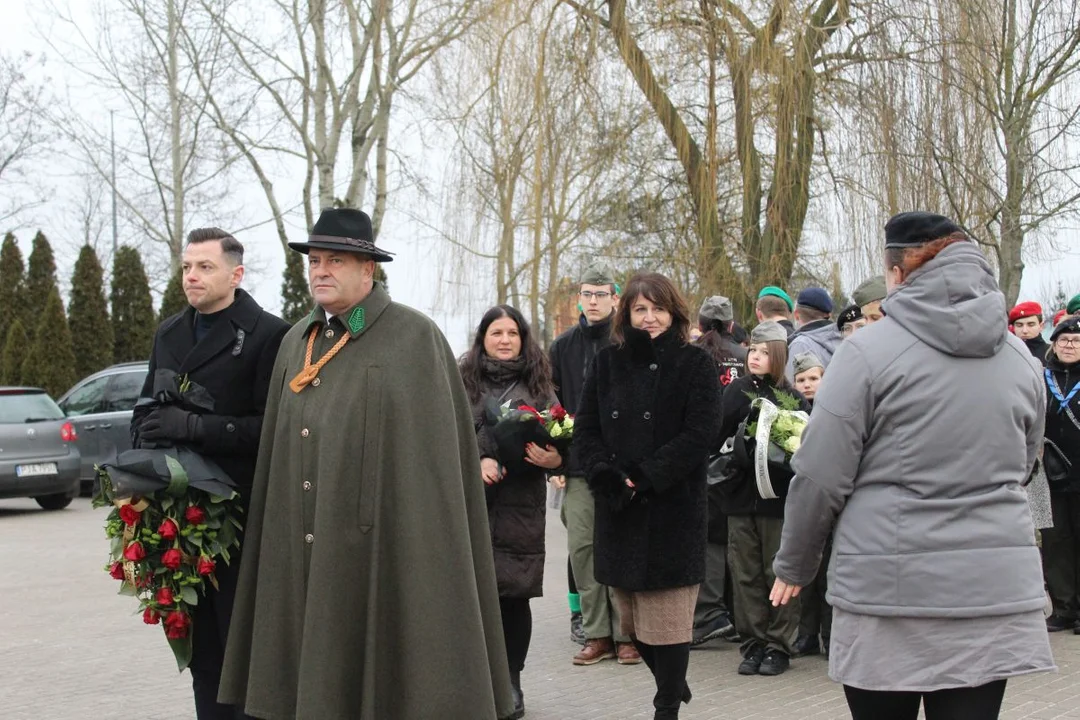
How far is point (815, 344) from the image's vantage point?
8789 mm

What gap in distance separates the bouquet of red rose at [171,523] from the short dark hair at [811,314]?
535cm

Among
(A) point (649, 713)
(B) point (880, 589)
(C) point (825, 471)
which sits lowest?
(A) point (649, 713)

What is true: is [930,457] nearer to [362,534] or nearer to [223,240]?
[362,534]

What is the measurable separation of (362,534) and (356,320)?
75 centimetres

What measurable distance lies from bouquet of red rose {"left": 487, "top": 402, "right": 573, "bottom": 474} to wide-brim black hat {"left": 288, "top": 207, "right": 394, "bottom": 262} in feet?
5.78

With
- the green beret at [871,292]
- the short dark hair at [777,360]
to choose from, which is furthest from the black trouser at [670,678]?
the green beret at [871,292]

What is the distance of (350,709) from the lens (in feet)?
14.9

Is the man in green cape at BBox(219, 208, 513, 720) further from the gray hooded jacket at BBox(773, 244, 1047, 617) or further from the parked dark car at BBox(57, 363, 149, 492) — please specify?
the parked dark car at BBox(57, 363, 149, 492)

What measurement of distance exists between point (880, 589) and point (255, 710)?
2.14 m

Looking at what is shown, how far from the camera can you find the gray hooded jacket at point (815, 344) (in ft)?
28.5

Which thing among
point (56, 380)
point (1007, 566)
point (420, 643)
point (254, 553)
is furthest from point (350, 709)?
point (56, 380)

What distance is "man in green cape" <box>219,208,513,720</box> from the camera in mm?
4516

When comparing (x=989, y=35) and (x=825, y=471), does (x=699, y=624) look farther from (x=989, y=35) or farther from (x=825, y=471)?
(x=989, y=35)

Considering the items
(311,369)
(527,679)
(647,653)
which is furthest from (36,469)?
(311,369)
